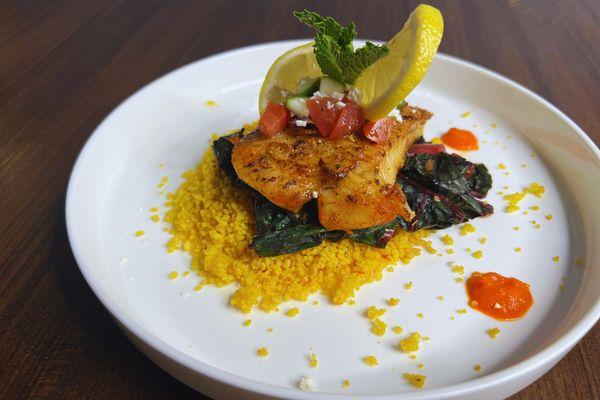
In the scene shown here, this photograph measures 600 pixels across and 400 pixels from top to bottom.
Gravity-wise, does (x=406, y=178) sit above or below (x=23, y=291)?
above

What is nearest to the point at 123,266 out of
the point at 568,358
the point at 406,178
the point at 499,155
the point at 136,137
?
the point at 136,137

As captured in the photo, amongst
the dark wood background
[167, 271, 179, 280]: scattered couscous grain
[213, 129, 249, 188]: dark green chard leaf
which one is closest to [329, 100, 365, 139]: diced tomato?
[213, 129, 249, 188]: dark green chard leaf

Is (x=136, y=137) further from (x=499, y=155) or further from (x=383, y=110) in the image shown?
(x=499, y=155)

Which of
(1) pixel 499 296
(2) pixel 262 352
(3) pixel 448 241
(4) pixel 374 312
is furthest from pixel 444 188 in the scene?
(2) pixel 262 352

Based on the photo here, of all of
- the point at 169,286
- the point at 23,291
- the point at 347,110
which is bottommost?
the point at 23,291

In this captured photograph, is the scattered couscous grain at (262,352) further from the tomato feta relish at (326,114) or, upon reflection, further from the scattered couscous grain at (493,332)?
the tomato feta relish at (326,114)

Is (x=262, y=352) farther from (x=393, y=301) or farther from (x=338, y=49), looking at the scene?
(x=338, y=49)

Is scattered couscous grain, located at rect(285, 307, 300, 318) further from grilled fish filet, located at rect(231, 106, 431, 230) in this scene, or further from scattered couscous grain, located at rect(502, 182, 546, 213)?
scattered couscous grain, located at rect(502, 182, 546, 213)
